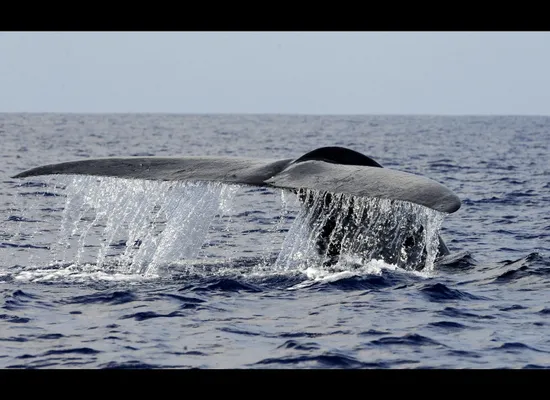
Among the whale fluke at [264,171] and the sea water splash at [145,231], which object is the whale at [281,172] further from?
the sea water splash at [145,231]

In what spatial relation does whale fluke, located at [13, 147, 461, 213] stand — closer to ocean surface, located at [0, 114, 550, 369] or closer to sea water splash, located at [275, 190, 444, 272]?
ocean surface, located at [0, 114, 550, 369]

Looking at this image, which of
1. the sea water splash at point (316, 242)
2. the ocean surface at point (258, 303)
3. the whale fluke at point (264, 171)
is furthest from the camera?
the sea water splash at point (316, 242)

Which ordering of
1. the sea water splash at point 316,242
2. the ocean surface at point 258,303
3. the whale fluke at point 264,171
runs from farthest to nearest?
the sea water splash at point 316,242, the whale fluke at point 264,171, the ocean surface at point 258,303

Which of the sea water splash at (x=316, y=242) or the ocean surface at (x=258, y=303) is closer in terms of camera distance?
the ocean surface at (x=258, y=303)

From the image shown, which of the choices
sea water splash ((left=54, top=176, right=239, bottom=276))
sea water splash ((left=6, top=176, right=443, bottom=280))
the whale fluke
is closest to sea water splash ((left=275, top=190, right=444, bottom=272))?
sea water splash ((left=6, top=176, right=443, bottom=280))

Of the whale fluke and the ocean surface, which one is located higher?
the whale fluke

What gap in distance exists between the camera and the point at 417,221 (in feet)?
28.8

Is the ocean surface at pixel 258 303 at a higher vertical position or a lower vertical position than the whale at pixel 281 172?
lower

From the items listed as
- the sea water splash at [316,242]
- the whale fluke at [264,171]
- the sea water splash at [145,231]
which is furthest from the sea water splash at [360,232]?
the sea water splash at [145,231]

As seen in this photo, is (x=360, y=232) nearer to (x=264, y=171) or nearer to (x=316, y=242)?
(x=316, y=242)

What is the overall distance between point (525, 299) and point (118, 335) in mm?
3520
